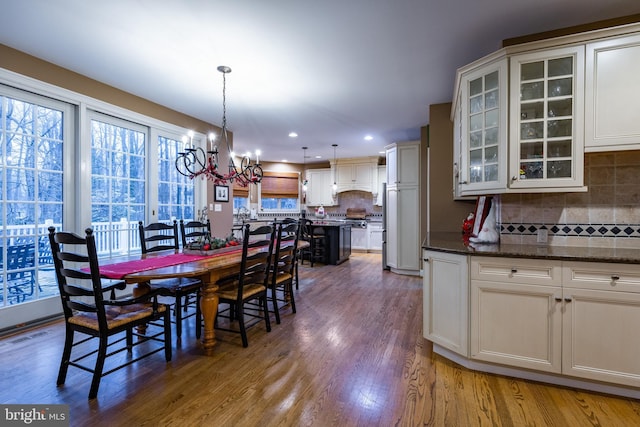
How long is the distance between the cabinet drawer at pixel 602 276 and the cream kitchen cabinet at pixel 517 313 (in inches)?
2.4

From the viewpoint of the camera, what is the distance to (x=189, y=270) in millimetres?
2129

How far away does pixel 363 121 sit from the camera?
4992 mm

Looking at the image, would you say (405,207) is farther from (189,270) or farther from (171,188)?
(189,270)

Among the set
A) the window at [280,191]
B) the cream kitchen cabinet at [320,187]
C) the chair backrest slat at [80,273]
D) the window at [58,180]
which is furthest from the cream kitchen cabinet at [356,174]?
the chair backrest slat at [80,273]

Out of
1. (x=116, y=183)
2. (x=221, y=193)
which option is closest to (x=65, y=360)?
(x=116, y=183)

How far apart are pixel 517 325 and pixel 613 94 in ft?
5.57

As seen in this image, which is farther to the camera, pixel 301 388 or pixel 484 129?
pixel 484 129

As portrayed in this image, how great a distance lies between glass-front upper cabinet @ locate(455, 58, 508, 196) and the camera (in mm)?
2258

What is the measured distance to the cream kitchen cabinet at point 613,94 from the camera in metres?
1.99

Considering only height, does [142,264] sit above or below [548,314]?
above

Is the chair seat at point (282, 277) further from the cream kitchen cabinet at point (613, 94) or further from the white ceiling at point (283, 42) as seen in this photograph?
the cream kitchen cabinet at point (613, 94)

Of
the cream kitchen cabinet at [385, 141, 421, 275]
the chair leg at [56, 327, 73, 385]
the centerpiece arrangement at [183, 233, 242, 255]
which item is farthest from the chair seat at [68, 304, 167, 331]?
the cream kitchen cabinet at [385, 141, 421, 275]

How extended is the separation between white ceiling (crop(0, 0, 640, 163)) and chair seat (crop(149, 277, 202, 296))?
2131mm

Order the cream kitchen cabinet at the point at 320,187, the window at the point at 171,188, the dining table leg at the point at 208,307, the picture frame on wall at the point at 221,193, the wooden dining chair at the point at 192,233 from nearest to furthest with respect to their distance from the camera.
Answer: the dining table leg at the point at 208,307
the wooden dining chair at the point at 192,233
the window at the point at 171,188
the picture frame on wall at the point at 221,193
the cream kitchen cabinet at the point at 320,187
